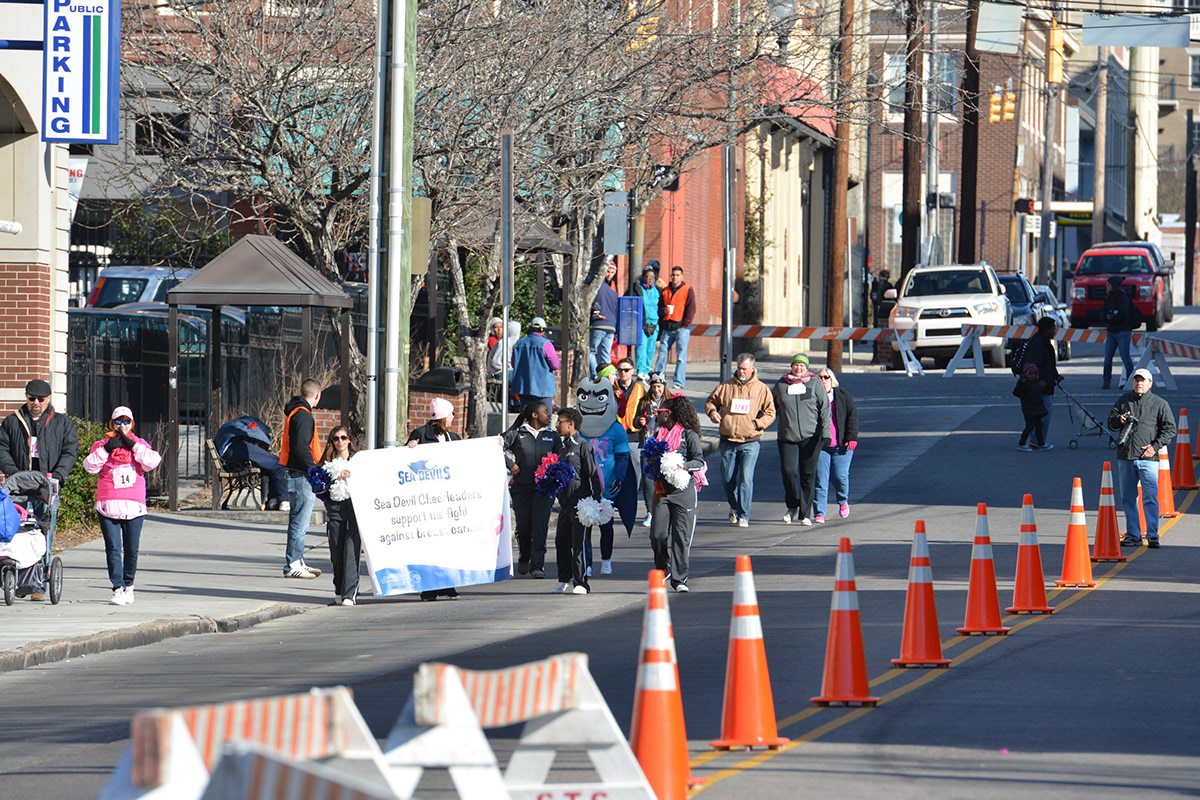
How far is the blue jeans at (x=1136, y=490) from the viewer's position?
17.5m

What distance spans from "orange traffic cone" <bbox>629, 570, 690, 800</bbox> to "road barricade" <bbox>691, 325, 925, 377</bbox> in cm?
2259

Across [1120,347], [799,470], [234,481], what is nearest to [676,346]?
[1120,347]

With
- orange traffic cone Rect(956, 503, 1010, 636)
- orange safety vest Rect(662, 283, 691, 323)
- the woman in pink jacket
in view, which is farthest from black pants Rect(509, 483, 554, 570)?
orange safety vest Rect(662, 283, 691, 323)

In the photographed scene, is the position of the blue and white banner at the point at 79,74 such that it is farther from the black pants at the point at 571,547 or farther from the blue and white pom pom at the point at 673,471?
the blue and white pom pom at the point at 673,471

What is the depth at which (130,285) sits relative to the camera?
91.7 feet

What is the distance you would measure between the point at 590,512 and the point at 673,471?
811 millimetres

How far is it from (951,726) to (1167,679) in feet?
7.03

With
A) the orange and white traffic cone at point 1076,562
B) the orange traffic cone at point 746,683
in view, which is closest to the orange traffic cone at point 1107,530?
the orange and white traffic cone at point 1076,562

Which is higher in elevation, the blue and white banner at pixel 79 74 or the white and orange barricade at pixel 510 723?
the blue and white banner at pixel 79 74

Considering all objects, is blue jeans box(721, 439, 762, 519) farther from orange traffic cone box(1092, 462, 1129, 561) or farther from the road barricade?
the road barricade

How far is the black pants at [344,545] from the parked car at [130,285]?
43.9 feet

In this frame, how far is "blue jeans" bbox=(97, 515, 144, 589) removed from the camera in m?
14.4

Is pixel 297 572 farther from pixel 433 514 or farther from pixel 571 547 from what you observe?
pixel 571 547

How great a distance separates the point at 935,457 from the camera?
24062mm
